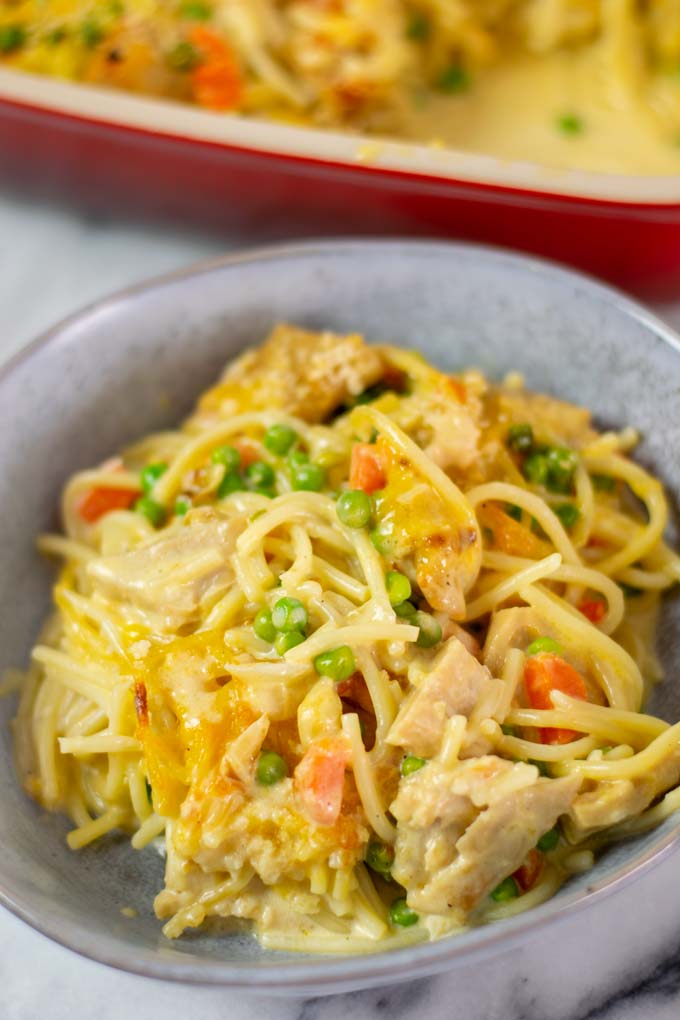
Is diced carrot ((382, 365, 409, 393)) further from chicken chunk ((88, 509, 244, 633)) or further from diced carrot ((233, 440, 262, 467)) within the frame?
chicken chunk ((88, 509, 244, 633))

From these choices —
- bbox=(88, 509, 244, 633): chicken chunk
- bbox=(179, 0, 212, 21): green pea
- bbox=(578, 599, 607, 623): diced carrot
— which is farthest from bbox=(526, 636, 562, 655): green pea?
bbox=(179, 0, 212, 21): green pea

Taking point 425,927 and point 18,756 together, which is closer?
point 425,927

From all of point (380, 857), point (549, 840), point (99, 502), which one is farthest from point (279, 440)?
point (549, 840)

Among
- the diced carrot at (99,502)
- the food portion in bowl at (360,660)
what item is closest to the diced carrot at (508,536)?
the food portion in bowl at (360,660)

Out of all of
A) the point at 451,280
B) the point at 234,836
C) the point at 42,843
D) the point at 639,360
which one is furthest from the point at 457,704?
the point at 451,280

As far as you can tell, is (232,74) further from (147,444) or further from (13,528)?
(13,528)

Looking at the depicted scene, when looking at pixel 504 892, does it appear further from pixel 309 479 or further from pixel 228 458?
pixel 228 458

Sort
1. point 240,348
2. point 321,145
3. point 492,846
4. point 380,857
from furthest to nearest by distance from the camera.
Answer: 1. point 321,145
2. point 240,348
3. point 380,857
4. point 492,846
